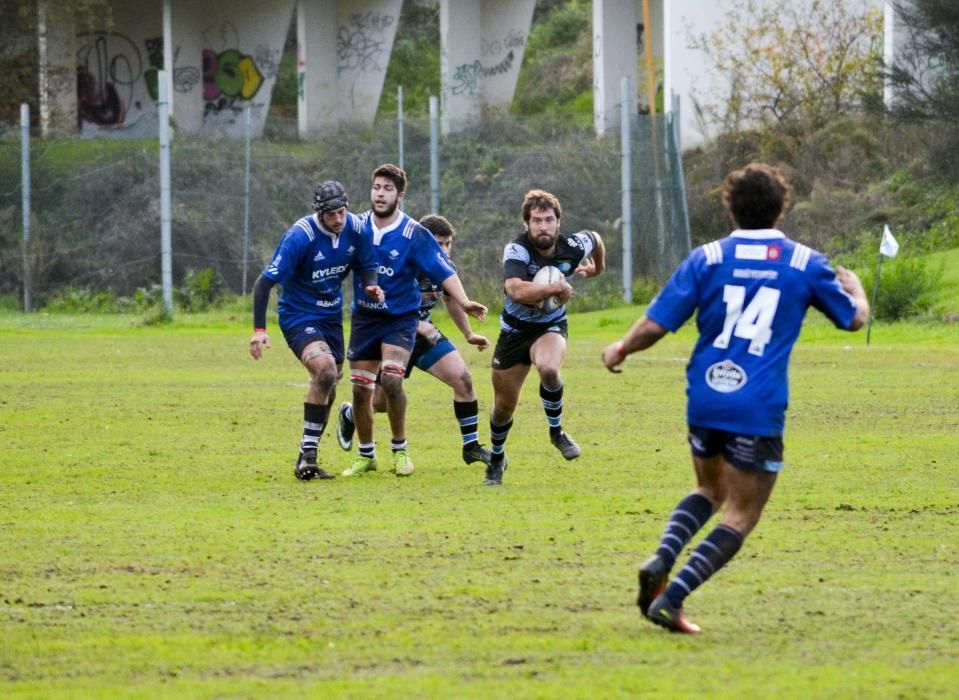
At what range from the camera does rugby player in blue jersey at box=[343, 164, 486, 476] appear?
11867 millimetres

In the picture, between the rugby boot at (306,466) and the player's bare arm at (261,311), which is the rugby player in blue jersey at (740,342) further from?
the player's bare arm at (261,311)

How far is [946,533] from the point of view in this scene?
9.01 metres

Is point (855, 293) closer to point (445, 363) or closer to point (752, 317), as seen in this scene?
point (752, 317)

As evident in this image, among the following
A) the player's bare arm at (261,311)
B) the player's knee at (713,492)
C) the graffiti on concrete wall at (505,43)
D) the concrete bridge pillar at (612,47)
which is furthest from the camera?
the graffiti on concrete wall at (505,43)

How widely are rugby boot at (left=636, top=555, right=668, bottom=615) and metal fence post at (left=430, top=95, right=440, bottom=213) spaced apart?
24366 mm

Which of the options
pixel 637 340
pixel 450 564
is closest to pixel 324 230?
pixel 450 564

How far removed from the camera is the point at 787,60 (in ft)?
131

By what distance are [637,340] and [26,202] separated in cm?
2653

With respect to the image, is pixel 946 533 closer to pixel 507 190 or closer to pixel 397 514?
pixel 397 514

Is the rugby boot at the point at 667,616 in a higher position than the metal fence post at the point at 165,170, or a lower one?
lower

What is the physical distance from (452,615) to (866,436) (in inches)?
296

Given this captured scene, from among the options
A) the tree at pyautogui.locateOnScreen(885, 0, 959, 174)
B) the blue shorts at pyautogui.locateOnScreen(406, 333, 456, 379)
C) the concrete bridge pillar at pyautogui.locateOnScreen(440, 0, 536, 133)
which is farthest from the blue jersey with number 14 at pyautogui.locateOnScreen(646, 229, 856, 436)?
the concrete bridge pillar at pyautogui.locateOnScreen(440, 0, 536, 133)

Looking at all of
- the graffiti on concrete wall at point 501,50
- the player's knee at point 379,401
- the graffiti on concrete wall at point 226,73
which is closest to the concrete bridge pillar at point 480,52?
the graffiti on concrete wall at point 501,50

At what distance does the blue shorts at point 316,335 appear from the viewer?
1203cm
